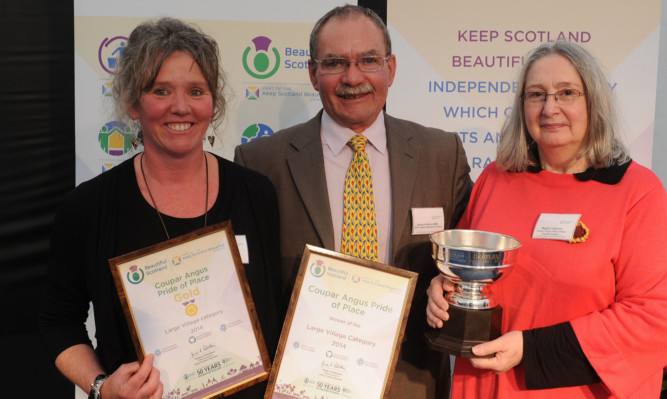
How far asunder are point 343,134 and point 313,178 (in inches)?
9.8

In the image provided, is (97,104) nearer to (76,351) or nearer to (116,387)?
(76,351)

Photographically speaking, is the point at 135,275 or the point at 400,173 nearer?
the point at 135,275

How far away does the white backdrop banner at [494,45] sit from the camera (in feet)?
12.4

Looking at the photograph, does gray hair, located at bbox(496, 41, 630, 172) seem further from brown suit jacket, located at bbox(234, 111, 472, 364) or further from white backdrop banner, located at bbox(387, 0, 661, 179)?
white backdrop banner, located at bbox(387, 0, 661, 179)

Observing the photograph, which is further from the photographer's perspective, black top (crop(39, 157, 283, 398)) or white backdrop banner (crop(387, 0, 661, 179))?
white backdrop banner (crop(387, 0, 661, 179))

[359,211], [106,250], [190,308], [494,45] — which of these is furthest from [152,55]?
[494,45]

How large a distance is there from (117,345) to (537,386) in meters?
1.37

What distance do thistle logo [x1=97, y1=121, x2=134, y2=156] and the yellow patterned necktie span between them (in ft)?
7.06

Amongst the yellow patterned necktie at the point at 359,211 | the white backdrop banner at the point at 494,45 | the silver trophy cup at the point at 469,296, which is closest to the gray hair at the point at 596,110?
the silver trophy cup at the point at 469,296

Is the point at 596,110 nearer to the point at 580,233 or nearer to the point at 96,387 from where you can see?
the point at 580,233

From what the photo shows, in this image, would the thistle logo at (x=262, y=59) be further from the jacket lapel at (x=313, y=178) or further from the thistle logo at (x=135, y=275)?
the thistle logo at (x=135, y=275)

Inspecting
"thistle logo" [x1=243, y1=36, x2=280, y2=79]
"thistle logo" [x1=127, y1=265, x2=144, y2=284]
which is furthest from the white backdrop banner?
"thistle logo" [x1=127, y1=265, x2=144, y2=284]

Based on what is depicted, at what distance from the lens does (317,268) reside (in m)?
1.69

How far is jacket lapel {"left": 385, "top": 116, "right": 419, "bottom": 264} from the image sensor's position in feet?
6.96
